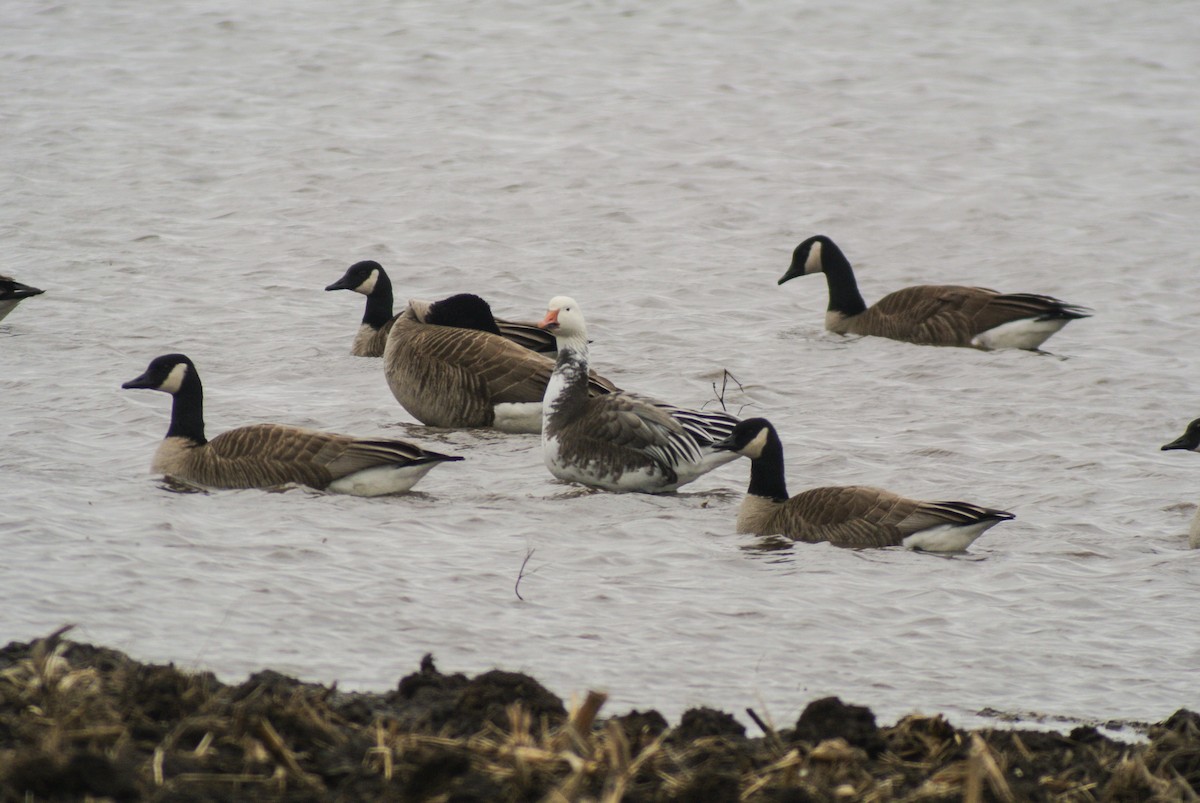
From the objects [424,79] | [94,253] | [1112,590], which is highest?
[424,79]

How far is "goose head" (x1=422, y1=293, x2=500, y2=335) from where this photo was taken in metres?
13.3

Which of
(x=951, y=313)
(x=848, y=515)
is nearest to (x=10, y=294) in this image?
(x=848, y=515)

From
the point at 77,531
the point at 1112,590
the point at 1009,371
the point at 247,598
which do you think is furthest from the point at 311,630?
the point at 1009,371

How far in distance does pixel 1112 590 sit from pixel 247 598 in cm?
452

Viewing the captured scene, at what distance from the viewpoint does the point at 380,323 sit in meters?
15.0

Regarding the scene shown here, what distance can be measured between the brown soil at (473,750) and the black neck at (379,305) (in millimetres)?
9003

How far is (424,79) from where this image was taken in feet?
84.1

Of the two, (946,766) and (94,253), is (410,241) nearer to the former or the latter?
(94,253)

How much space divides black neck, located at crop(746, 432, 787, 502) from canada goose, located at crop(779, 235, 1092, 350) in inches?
229

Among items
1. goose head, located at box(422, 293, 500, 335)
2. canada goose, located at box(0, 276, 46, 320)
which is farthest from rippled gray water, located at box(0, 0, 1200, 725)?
goose head, located at box(422, 293, 500, 335)

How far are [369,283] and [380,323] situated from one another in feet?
1.38

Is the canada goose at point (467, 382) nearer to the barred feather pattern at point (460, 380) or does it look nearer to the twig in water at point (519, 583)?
the barred feather pattern at point (460, 380)

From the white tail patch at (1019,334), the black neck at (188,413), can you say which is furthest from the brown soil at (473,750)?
the white tail patch at (1019,334)

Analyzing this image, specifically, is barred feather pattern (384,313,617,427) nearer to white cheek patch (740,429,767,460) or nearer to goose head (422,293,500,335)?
goose head (422,293,500,335)
